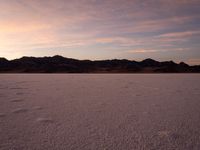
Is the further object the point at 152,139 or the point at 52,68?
the point at 52,68

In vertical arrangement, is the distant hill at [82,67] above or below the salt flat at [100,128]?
above

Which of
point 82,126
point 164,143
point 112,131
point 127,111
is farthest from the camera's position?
point 127,111

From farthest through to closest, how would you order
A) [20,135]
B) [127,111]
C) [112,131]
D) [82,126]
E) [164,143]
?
1. [127,111]
2. [82,126]
3. [112,131]
4. [20,135]
5. [164,143]

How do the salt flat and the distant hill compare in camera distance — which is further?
the distant hill

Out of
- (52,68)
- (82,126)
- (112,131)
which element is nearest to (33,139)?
(82,126)

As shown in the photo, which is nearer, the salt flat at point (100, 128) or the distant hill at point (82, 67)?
the salt flat at point (100, 128)

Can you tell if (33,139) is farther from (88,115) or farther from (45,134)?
(88,115)

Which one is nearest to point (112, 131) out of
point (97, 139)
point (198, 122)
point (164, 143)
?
point (97, 139)

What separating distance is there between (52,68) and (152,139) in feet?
173

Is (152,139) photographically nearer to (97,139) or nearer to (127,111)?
(97,139)

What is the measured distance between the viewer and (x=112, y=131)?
2.37m

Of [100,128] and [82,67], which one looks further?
[82,67]

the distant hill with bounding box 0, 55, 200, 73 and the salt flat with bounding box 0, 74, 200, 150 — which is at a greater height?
the distant hill with bounding box 0, 55, 200, 73

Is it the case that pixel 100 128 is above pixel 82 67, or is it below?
below
